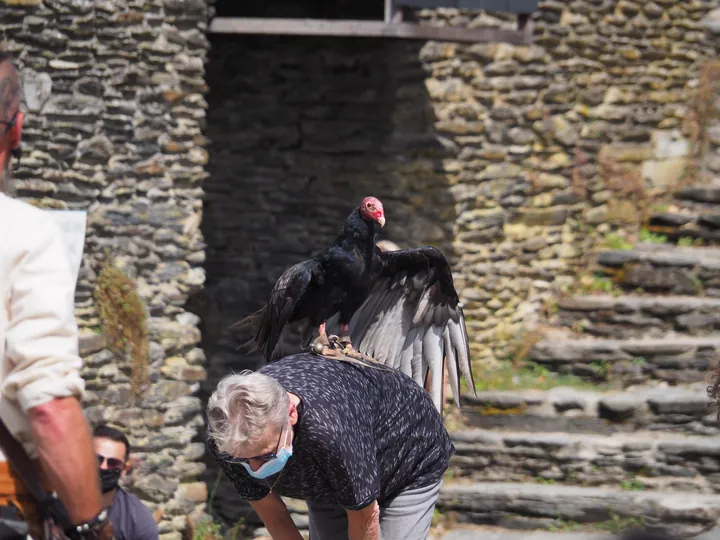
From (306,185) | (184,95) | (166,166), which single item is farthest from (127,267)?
(306,185)

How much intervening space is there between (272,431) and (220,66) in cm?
589

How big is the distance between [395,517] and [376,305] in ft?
2.86

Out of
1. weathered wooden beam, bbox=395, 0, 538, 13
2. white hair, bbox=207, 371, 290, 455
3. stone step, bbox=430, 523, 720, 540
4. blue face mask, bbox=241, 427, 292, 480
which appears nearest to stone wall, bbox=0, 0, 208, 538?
weathered wooden beam, bbox=395, 0, 538, 13

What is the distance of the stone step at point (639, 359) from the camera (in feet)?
22.4

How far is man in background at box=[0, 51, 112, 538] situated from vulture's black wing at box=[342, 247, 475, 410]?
5.67 feet

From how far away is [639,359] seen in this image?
22.8 feet

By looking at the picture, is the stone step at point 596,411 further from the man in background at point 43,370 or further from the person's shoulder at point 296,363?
the man in background at point 43,370

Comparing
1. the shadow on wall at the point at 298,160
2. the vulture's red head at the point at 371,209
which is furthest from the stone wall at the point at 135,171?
the vulture's red head at the point at 371,209

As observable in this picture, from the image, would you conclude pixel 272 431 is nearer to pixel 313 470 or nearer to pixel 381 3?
pixel 313 470

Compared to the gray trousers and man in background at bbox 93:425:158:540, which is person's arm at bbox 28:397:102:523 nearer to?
the gray trousers

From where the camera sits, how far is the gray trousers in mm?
2686

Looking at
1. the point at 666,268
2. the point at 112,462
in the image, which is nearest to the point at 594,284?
the point at 666,268

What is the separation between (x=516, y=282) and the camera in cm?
756

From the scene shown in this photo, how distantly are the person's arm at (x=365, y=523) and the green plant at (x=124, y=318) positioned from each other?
3.78 meters
